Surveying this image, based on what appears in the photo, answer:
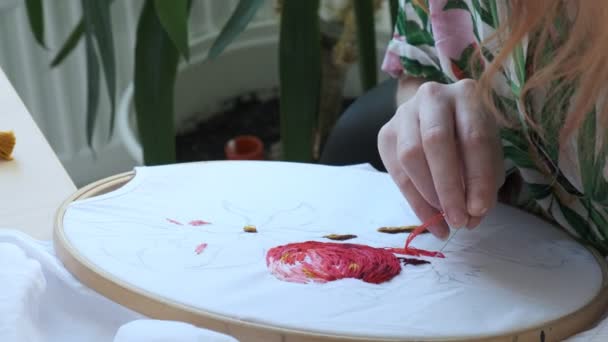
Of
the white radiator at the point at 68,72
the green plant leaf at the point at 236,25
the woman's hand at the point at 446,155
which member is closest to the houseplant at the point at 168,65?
the green plant leaf at the point at 236,25

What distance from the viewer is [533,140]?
0.58 metres

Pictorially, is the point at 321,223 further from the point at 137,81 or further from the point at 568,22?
the point at 137,81

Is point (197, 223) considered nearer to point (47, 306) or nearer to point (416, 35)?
point (47, 306)

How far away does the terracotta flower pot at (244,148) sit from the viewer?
4.39ft

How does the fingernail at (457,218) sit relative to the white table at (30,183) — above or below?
below

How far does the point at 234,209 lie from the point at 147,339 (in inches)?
6.4

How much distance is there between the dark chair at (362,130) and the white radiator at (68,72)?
0.47 m

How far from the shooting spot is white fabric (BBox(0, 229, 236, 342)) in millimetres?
440

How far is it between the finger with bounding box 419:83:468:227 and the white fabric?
0.17m

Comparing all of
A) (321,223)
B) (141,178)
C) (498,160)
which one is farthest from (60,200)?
(498,160)

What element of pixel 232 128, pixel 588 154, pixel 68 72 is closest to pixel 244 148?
pixel 232 128

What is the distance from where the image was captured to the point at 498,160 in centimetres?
52

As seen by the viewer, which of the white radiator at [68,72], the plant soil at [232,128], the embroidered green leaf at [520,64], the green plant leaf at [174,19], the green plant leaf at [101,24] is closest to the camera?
the embroidered green leaf at [520,64]

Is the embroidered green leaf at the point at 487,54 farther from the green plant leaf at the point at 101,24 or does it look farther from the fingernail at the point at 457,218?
the green plant leaf at the point at 101,24
